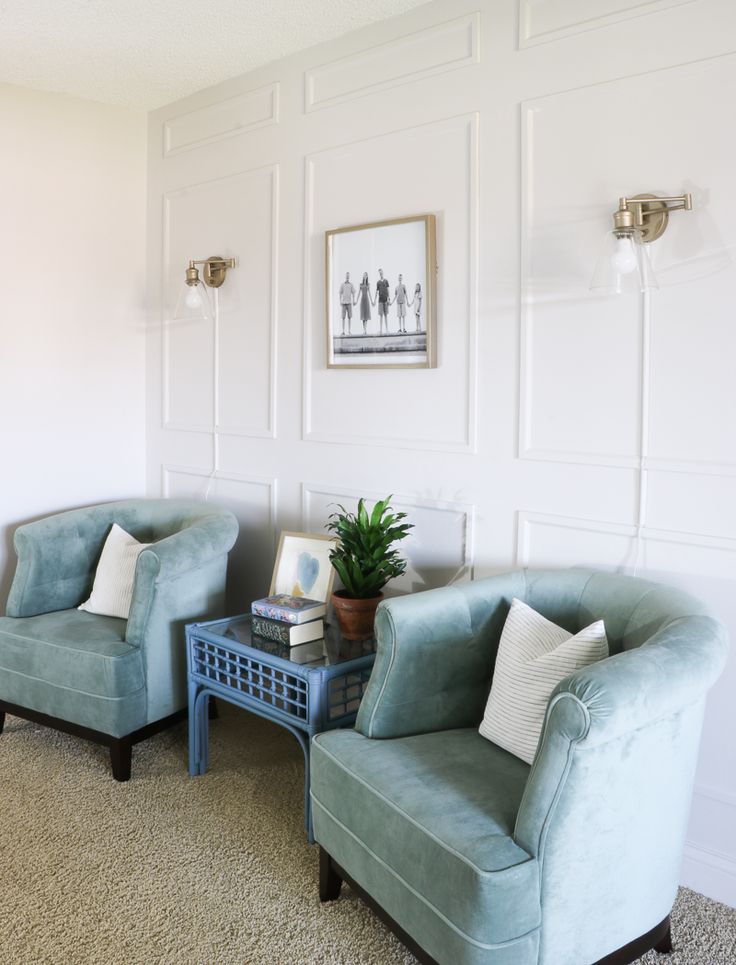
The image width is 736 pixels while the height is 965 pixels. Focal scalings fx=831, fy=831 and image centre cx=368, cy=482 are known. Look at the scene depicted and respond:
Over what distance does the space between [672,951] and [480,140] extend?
238cm

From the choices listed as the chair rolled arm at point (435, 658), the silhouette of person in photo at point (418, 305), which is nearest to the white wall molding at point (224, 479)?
the silhouette of person in photo at point (418, 305)

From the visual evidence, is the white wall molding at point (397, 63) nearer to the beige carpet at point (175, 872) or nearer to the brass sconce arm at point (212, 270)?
the brass sconce arm at point (212, 270)

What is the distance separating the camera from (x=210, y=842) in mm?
2482

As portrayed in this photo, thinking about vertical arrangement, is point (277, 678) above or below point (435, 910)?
above

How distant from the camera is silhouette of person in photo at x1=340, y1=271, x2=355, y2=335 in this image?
3.10 metres

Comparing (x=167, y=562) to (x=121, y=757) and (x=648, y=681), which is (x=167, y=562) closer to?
(x=121, y=757)

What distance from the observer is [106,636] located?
2.95 meters

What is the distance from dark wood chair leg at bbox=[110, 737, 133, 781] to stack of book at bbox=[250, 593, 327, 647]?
0.61 m

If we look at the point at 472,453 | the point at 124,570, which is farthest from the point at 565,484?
the point at 124,570

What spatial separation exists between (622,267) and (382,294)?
3.31 ft

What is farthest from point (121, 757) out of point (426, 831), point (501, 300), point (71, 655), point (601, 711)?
point (501, 300)

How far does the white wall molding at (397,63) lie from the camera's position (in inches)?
107

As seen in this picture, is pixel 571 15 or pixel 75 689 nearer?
pixel 571 15

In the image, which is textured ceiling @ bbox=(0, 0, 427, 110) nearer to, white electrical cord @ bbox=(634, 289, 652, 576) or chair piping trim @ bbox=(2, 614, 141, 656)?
white electrical cord @ bbox=(634, 289, 652, 576)
